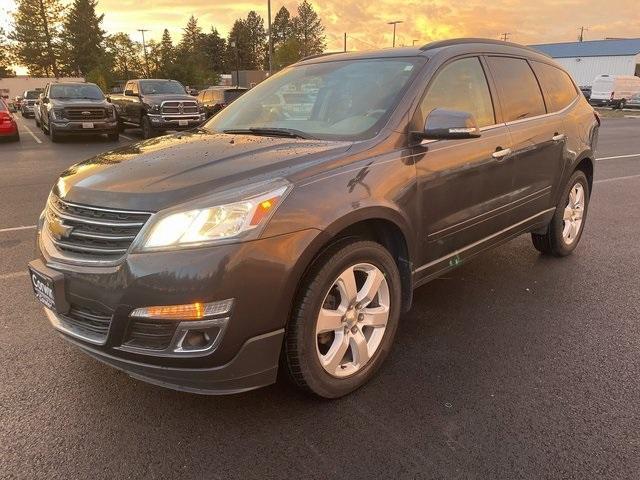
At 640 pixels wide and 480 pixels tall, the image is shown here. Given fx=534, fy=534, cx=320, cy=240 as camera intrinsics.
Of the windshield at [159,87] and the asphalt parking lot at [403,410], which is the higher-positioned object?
the windshield at [159,87]

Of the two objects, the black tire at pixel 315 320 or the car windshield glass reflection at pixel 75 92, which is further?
the car windshield glass reflection at pixel 75 92

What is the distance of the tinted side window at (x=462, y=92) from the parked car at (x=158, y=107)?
40.1 feet

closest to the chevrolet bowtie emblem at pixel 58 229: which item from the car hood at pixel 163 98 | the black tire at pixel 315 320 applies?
the black tire at pixel 315 320

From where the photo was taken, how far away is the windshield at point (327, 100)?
316 cm

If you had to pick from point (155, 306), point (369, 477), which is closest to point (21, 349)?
point (155, 306)

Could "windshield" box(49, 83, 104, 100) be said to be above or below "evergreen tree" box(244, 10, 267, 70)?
below

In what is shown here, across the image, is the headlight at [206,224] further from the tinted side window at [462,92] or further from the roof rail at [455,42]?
the roof rail at [455,42]

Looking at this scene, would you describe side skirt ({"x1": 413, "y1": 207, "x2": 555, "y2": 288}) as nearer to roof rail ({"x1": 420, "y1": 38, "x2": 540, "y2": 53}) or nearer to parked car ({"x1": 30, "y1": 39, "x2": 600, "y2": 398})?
parked car ({"x1": 30, "y1": 39, "x2": 600, "y2": 398})

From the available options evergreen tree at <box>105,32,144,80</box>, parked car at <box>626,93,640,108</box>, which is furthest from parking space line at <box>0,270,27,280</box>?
evergreen tree at <box>105,32,144,80</box>

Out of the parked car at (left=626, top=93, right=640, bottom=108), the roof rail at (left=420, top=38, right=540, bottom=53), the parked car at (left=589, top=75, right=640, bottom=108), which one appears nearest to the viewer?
the roof rail at (left=420, top=38, right=540, bottom=53)

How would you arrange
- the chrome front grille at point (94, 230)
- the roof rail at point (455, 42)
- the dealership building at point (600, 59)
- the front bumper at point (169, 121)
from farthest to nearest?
the dealership building at point (600, 59)
the front bumper at point (169, 121)
the roof rail at point (455, 42)
the chrome front grille at point (94, 230)

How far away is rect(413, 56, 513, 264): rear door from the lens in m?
3.15

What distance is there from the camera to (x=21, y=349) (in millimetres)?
3264

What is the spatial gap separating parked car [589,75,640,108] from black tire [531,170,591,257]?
1633 inches
